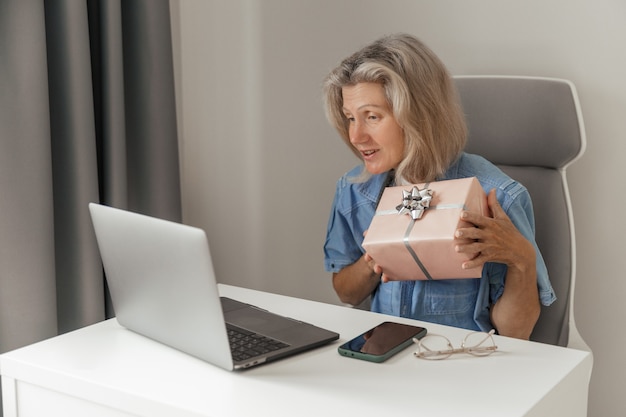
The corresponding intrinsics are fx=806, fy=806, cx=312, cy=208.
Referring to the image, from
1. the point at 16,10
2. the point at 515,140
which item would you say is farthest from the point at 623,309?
the point at 16,10

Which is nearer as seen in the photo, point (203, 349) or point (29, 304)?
point (203, 349)

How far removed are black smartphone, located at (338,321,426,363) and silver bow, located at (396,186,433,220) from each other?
19cm

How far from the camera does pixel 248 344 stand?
1.27m

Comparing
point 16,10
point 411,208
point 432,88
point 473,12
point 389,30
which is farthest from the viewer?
point 389,30

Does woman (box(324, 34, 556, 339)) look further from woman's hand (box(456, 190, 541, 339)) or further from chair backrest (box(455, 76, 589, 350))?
chair backrest (box(455, 76, 589, 350))

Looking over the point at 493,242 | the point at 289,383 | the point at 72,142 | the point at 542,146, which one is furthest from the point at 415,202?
the point at 72,142

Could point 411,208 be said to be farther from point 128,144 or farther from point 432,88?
point 128,144

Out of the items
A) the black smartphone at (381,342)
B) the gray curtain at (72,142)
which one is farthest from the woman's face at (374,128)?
the gray curtain at (72,142)

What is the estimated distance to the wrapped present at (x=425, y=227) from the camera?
1.31 meters

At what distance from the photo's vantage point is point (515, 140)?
1.76m

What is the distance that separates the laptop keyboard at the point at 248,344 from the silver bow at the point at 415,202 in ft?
0.99

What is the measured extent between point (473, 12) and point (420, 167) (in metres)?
0.59

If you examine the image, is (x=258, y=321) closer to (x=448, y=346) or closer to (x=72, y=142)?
(x=448, y=346)

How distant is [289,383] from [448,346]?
0.29 m
